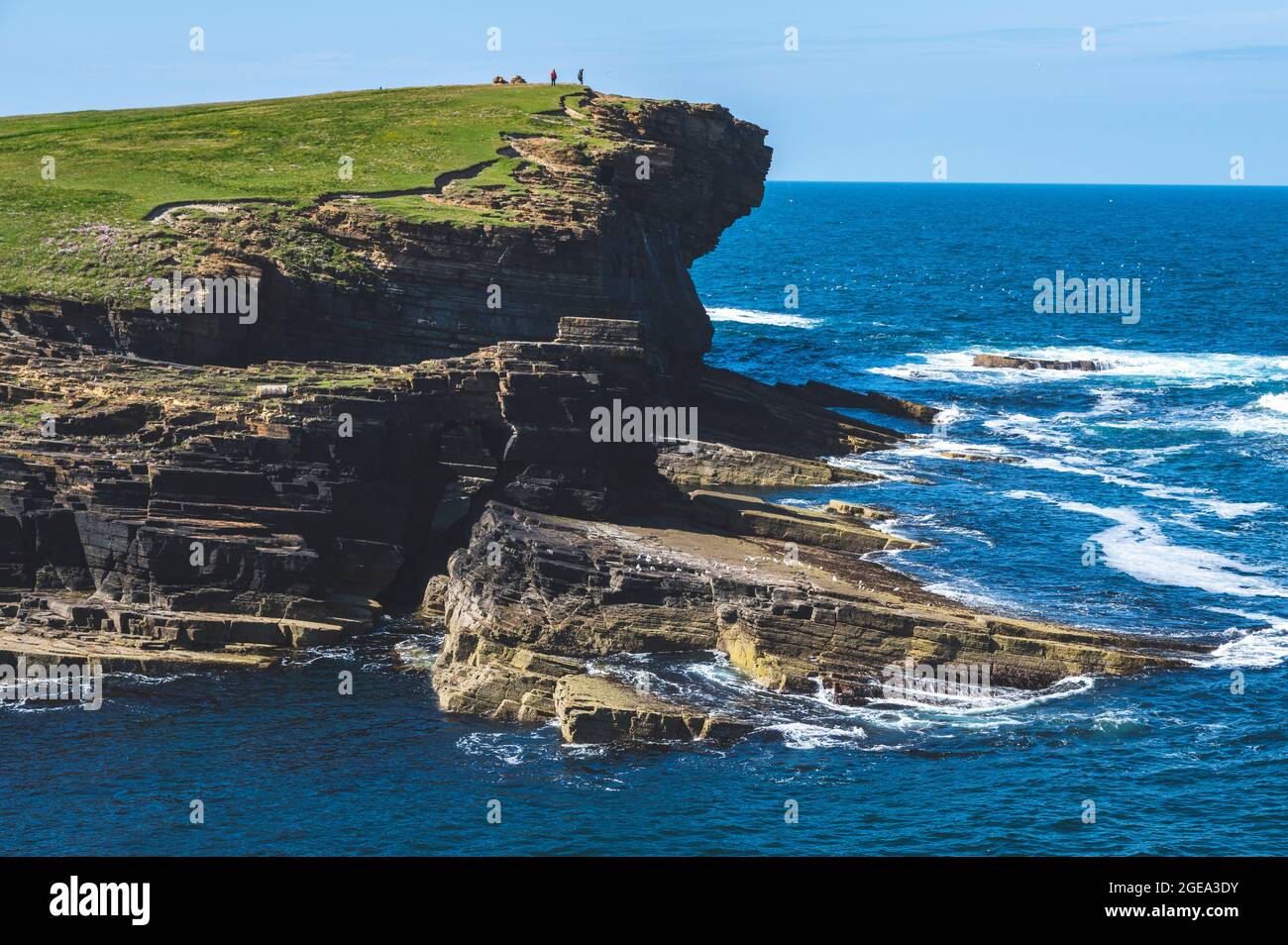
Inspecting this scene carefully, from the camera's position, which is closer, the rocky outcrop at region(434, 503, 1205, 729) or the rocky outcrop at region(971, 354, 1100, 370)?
the rocky outcrop at region(434, 503, 1205, 729)

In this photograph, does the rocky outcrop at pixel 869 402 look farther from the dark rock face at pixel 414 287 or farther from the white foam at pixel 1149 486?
the dark rock face at pixel 414 287

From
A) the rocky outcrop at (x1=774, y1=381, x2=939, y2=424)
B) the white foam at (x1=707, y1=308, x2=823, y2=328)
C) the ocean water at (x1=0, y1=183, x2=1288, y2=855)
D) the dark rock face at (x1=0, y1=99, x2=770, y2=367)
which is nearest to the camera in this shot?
the ocean water at (x1=0, y1=183, x2=1288, y2=855)

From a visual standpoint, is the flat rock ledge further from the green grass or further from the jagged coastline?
the green grass

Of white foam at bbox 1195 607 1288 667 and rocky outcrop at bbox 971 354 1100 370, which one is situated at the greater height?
rocky outcrop at bbox 971 354 1100 370

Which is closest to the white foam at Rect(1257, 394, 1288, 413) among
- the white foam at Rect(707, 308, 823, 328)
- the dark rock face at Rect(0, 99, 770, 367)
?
the dark rock face at Rect(0, 99, 770, 367)

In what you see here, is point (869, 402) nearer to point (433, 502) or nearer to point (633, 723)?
point (433, 502)

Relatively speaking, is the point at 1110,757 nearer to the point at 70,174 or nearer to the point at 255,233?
the point at 255,233

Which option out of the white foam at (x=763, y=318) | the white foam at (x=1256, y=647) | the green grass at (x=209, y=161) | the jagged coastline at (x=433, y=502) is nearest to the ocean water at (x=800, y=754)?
the white foam at (x=1256, y=647)
